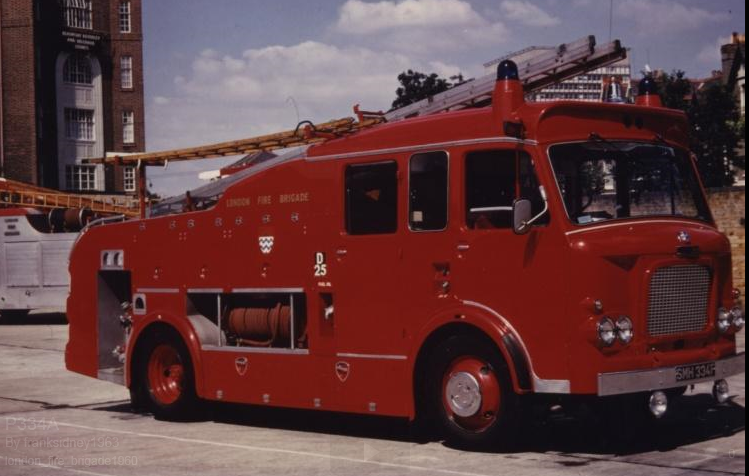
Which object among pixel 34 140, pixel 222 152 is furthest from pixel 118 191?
pixel 222 152

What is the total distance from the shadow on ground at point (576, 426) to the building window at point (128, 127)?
52.3m

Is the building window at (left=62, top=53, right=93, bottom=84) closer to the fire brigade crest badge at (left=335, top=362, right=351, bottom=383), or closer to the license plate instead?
the fire brigade crest badge at (left=335, top=362, right=351, bottom=383)

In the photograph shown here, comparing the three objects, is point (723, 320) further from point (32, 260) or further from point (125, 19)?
point (125, 19)

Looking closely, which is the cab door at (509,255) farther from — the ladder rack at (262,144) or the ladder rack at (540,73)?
the ladder rack at (540,73)

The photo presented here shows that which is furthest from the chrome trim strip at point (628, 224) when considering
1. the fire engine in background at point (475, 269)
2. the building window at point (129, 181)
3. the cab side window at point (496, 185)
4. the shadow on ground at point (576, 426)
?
the building window at point (129, 181)

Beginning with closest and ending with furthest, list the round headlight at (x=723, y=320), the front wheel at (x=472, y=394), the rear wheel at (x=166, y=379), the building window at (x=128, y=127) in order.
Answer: the front wheel at (x=472, y=394), the round headlight at (x=723, y=320), the rear wheel at (x=166, y=379), the building window at (x=128, y=127)

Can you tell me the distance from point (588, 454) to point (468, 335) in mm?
1509

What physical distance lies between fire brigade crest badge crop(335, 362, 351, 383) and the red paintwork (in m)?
0.04

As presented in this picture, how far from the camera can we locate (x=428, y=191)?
10094 millimetres

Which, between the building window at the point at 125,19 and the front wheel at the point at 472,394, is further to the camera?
the building window at the point at 125,19

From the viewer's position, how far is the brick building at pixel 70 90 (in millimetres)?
57188

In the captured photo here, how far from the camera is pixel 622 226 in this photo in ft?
30.6

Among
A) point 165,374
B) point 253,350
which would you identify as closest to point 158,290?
point 165,374

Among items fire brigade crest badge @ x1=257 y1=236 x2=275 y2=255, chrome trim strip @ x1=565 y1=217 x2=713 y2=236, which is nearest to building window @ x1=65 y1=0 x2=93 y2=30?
fire brigade crest badge @ x1=257 y1=236 x2=275 y2=255
